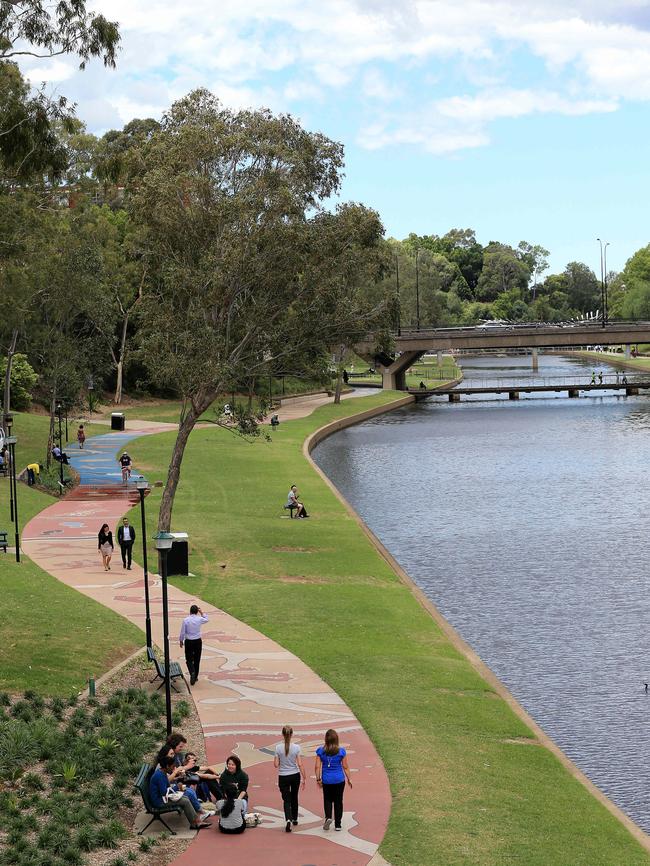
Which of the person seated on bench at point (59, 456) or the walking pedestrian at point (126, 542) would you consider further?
the person seated on bench at point (59, 456)

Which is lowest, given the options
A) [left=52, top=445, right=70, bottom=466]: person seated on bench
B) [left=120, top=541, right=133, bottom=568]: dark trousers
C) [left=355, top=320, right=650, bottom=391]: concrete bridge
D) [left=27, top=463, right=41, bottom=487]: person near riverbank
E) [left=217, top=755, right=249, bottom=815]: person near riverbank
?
[left=217, top=755, right=249, bottom=815]: person near riverbank

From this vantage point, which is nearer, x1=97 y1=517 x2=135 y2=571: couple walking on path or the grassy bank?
the grassy bank

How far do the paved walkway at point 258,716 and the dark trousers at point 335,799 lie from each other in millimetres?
254

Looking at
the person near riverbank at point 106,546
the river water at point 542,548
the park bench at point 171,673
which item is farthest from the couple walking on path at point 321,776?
the person near riverbank at point 106,546

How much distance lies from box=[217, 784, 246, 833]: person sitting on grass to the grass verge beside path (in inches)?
85.9

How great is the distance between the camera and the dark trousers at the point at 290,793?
1720 centimetres

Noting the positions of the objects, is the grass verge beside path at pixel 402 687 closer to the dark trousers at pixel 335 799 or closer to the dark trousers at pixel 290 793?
the dark trousers at pixel 335 799

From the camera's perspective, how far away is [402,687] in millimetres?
25672

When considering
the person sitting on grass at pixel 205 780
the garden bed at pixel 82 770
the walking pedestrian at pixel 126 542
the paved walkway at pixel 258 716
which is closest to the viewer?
the garden bed at pixel 82 770

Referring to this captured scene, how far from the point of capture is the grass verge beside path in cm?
1767

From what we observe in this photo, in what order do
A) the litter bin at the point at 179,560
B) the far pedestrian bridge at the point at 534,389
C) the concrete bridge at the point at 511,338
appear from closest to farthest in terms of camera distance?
the litter bin at the point at 179,560 → the concrete bridge at the point at 511,338 → the far pedestrian bridge at the point at 534,389

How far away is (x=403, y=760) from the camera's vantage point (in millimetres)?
20656

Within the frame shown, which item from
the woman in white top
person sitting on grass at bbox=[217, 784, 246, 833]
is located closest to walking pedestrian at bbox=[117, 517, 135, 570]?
person sitting on grass at bbox=[217, 784, 246, 833]

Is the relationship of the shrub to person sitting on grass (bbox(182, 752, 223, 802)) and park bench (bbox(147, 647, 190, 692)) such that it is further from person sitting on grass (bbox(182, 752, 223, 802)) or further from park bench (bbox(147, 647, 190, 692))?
park bench (bbox(147, 647, 190, 692))
